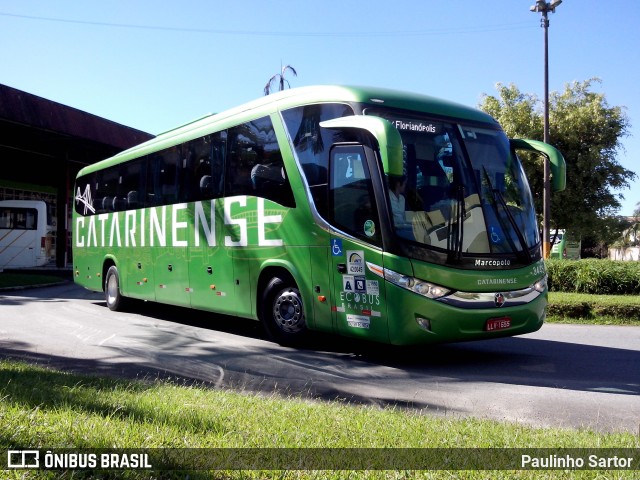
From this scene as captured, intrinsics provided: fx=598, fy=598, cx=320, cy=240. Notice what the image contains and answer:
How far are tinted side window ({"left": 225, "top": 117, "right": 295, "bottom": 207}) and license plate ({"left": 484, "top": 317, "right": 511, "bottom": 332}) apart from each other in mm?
3038

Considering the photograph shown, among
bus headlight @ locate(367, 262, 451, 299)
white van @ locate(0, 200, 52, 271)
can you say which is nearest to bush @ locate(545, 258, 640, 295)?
bus headlight @ locate(367, 262, 451, 299)

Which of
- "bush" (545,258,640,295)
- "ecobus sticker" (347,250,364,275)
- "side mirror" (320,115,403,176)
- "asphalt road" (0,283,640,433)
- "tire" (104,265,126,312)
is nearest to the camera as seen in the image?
"asphalt road" (0,283,640,433)

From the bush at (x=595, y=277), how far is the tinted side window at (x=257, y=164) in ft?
32.2

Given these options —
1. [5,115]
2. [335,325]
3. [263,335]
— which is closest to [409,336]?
[335,325]

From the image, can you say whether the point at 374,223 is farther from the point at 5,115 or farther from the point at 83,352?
the point at 5,115

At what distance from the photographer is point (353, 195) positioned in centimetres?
743

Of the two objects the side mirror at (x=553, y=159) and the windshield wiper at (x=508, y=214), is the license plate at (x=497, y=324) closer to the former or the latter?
the windshield wiper at (x=508, y=214)

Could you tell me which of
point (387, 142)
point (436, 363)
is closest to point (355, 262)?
point (387, 142)

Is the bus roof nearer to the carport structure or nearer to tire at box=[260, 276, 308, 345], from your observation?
tire at box=[260, 276, 308, 345]

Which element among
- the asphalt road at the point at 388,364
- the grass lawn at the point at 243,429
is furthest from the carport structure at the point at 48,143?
the grass lawn at the point at 243,429

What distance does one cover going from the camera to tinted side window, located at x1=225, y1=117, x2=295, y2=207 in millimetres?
8529

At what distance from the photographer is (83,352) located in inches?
334

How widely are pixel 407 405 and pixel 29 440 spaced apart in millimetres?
3299

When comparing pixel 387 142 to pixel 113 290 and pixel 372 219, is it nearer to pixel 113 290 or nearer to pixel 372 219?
pixel 372 219
